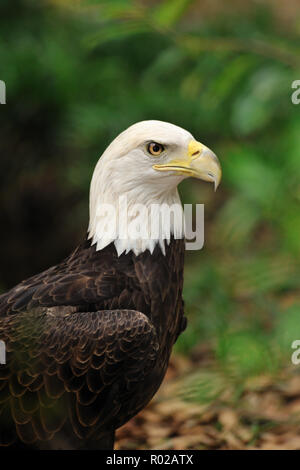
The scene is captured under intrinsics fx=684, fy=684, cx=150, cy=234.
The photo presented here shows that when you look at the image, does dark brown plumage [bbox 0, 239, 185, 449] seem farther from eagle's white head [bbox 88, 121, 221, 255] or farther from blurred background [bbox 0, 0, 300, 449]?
blurred background [bbox 0, 0, 300, 449]

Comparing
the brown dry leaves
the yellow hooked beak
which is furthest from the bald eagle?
the brown dry leaves

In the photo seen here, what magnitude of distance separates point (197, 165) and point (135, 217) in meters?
0.32

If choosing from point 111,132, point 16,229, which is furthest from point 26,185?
point 111,132

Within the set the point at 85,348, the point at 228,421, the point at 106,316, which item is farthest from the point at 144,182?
the point at 228,421

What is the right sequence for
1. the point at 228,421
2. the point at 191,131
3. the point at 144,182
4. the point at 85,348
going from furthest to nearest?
the point at 191,131 → the point at 228,421 → the point at 144,182 → the point at 85,348

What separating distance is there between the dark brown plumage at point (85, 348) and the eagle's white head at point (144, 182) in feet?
0.24

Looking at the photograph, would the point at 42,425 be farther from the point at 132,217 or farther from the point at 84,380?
the point at 132,217

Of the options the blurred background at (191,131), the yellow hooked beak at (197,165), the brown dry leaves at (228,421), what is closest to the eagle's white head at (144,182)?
the yellow hooked beak at (197,165)

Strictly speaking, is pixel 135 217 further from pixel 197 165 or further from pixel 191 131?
pixel 191 131

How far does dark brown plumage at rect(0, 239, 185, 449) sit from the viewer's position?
253cm

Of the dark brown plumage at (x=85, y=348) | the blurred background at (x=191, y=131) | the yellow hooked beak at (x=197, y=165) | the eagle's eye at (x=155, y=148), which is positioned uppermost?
the blurred background at (x=191, y=131)

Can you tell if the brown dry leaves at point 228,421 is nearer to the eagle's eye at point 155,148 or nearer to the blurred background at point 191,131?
the blurred background at point 191,131

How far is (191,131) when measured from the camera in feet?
19.2

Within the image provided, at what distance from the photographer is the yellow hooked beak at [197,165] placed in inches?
101
